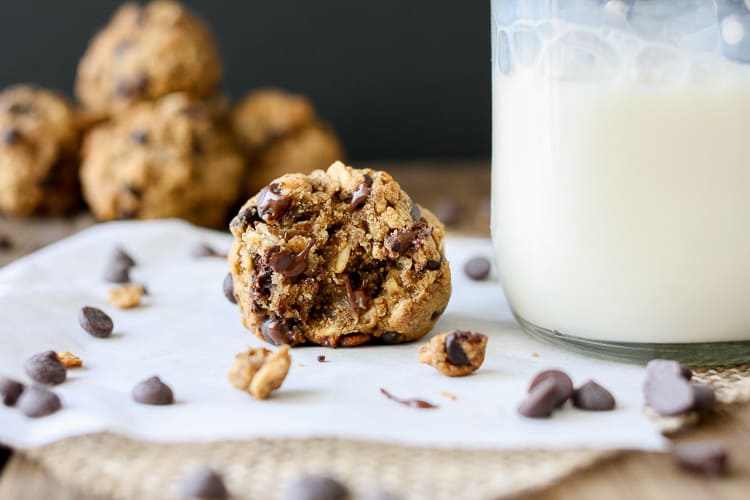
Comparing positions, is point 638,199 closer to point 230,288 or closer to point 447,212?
point 230,288

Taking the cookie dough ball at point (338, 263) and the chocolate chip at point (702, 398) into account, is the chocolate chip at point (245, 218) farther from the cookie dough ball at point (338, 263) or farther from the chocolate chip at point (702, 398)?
the chocolate chip at point (702, 398)

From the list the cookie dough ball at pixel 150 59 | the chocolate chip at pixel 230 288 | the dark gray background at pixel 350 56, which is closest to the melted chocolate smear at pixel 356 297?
the chocolate chip at pixel 230 288

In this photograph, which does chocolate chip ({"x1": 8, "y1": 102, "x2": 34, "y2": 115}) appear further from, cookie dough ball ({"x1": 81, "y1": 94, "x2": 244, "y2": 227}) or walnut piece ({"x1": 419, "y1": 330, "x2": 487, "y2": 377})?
walnut piece ({"x1": 419, "y1": 330, "x2": 487, "y2": 377})

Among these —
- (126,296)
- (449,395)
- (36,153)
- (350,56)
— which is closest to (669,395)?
(449,395)

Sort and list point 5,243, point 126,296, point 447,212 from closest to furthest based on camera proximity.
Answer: point 126,296 < point 5,243 < point 447,212

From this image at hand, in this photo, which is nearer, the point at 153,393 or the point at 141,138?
the point at 153,393

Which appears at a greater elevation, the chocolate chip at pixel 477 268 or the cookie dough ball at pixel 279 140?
the cookie dough ball at pixel 279 140

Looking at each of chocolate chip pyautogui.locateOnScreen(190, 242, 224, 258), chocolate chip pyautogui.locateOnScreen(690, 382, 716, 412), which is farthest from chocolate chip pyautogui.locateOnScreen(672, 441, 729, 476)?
chocolate chip pyautogui.locateOnScreen(190, 242, 224, 258)
